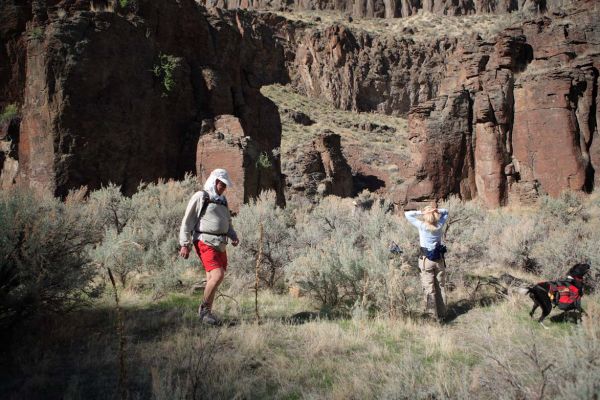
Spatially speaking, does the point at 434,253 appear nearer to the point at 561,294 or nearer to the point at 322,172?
the point at 561,294

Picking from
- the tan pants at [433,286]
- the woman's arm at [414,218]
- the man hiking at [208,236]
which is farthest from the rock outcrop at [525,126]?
the man hiking at [208,236]

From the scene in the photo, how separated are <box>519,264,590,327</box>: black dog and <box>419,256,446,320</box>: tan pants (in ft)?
3.50

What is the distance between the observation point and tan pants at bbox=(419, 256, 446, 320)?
5.10m

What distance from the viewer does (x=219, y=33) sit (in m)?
19.9

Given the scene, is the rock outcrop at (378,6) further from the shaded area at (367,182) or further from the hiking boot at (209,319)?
the hiking boot at (209,319)

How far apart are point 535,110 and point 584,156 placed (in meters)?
2.83


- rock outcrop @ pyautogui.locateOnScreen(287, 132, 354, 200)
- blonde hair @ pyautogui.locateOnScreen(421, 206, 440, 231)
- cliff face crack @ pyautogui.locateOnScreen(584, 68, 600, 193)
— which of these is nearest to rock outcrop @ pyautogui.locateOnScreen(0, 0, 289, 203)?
rock outcrop @ pyautogui.locateOnScreen(287, 132, 354, 200)

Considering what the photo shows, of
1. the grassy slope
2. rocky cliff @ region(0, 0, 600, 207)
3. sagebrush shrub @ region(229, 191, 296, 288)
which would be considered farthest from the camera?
the grassy slope

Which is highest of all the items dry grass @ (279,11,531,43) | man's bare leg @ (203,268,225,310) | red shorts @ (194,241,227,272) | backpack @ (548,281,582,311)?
dry grass @ (279,11,531,43)

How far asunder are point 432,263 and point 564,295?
5.14ft

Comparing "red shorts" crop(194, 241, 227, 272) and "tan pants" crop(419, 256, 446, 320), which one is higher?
"red shorts" crop(194, 241, 227, 272)

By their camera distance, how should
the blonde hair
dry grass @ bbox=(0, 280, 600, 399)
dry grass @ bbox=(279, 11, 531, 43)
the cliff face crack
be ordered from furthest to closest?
dry grass @ bbox=(279, 11, 531, 43) → the cliff face crack → the blonde hair → dry grass @ bbox=(0, 280, 600, 399)

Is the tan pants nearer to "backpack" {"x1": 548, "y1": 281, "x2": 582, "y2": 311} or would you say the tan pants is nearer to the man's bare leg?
"backpack" {"x1": 548, "y1": 281, "x2": 582, "y2": 311}

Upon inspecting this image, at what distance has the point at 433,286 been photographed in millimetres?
5156
